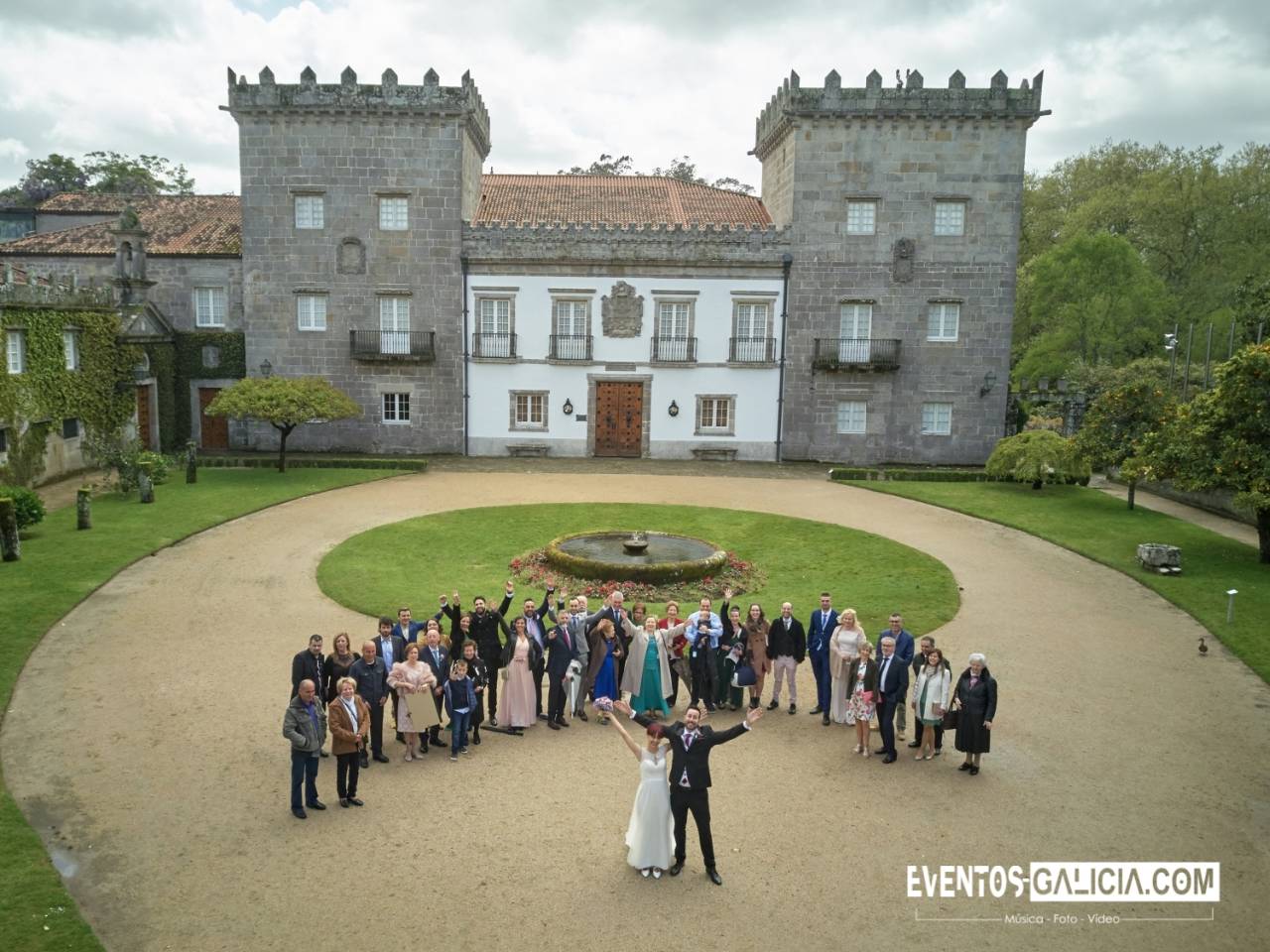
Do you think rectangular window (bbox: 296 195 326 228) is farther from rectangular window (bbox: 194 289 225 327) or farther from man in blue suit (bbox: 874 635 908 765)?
man in blue suit (bbox: 874 635 908 765)

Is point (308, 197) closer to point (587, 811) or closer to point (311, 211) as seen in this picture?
point (311, 211)

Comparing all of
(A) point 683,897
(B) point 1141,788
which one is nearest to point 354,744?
(A) point 683,897

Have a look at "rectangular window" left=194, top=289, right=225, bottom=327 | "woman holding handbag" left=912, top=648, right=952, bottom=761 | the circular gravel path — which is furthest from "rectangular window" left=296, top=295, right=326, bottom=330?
"woman holding handbag" left=912, top=648, right=952, bottom=761

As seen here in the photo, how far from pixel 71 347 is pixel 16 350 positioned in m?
2.60

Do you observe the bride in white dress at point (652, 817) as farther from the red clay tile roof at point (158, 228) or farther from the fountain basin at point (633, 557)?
the red clay tile roof at point (158, 228)

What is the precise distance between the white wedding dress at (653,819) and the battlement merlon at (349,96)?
2920cm

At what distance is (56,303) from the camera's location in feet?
90.6

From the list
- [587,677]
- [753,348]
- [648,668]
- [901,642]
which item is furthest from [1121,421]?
[587,677]

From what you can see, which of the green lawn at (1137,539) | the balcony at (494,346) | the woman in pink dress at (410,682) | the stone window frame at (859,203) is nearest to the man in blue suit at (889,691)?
the woman in pink dress at (410,682)

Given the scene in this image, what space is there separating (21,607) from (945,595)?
16.3m

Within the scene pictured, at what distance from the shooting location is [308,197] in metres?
33.3

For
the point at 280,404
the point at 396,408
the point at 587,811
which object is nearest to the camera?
the point at 587,811

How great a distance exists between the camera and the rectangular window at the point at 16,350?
25.6 meters

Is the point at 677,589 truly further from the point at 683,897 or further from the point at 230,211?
the point at 230,211
